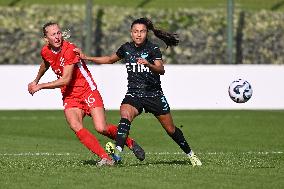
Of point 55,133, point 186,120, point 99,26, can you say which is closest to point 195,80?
point 186,120

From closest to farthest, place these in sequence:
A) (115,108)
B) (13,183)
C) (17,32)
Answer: (13,183)
(115,108)
(17,32)

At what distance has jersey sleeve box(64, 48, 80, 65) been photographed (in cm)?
1353

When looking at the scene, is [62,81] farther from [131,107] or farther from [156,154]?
[156,154]

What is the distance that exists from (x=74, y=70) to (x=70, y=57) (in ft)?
0.97

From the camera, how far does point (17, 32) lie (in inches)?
1447

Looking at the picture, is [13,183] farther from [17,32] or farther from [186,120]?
[17,32]

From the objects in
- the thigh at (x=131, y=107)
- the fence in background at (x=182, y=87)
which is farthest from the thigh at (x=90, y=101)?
the fence in background at (x=182, y=87)

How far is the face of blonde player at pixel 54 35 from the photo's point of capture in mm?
13492

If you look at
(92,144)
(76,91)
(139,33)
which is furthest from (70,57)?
(92,144)

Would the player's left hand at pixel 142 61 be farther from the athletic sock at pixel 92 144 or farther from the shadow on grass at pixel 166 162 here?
the shadow on grass at pixel 166 162

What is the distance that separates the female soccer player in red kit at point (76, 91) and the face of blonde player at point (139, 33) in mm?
860

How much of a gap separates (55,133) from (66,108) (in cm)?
840

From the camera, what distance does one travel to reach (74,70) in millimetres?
13789

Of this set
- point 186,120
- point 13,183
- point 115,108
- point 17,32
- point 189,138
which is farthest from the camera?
point 17,32
